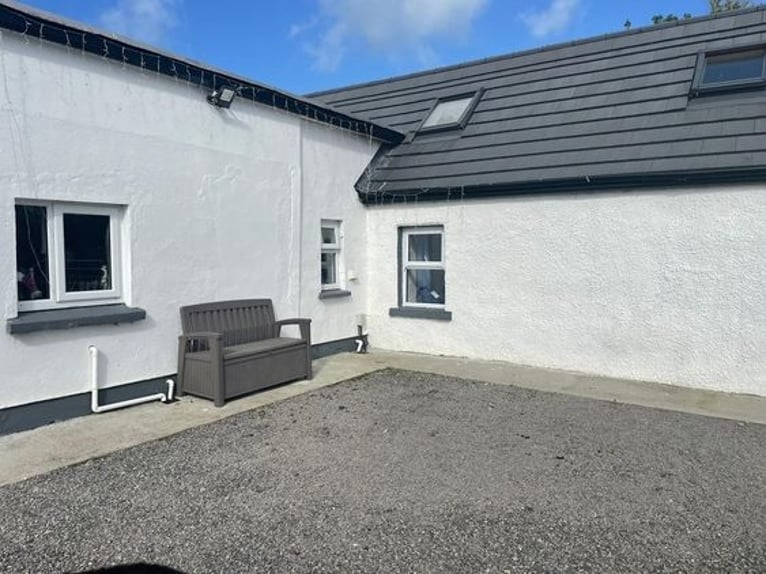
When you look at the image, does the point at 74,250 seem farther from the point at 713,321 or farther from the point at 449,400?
the point at 713,321

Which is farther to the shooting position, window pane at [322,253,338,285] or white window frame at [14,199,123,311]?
window pane at [322,253,338,285]

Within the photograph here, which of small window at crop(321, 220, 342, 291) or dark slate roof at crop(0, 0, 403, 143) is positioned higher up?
dark slate roof at crop(0, 0, 403, 143)

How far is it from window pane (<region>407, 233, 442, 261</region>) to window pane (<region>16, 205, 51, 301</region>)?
5.63 meters

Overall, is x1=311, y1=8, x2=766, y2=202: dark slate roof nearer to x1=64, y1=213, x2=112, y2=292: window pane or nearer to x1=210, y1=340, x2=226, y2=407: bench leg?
x1=210, y1=340, x2=226, y2=407: bench leg

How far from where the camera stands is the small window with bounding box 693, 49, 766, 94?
7.32 metres

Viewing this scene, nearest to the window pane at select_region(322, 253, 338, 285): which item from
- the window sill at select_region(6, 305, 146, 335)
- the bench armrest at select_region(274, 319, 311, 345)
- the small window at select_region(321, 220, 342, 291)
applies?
the small window at select_region(321, 220, 342, 291)

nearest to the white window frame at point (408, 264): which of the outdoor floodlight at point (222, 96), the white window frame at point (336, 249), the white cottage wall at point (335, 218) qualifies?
the white cottage wall at point (335, 218)

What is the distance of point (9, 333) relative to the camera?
494 centimetres

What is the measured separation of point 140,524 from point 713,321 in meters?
6.59

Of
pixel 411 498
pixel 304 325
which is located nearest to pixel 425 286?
pixel 304 325

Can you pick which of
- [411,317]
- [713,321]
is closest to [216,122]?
[411,317]

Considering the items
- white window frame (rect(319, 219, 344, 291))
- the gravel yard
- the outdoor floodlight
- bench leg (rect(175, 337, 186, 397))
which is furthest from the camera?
white window frame (rect(319, 219, 344, 291))

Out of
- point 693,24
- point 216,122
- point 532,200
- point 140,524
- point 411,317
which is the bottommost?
point 140,524

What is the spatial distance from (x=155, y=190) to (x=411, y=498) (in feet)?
14.5
